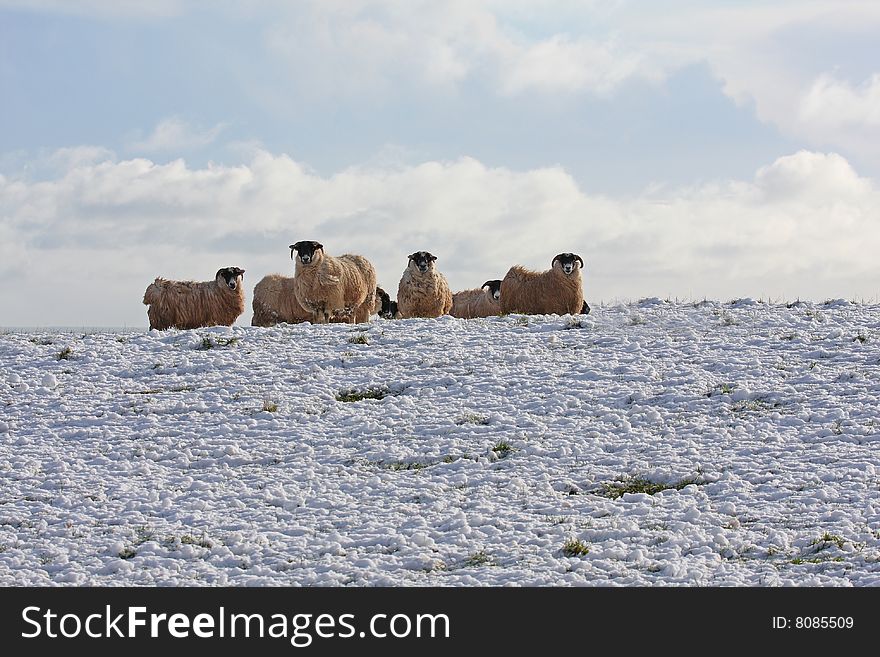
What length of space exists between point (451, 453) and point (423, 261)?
13486 mm

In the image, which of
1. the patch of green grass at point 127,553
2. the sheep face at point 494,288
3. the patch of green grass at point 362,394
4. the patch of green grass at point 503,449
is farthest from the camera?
the sheep face at point 494,288

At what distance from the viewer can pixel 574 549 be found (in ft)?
32.7

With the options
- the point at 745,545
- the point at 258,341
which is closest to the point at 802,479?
the point at 745,545

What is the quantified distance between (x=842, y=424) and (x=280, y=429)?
25.4 ft

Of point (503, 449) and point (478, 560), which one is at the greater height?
point (503, 449)

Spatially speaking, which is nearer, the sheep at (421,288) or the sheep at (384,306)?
the sheep at (421,288)

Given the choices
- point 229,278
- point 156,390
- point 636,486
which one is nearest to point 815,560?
point 636,486

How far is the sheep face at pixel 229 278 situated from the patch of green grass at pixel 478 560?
1681 cm

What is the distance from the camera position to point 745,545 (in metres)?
10.0

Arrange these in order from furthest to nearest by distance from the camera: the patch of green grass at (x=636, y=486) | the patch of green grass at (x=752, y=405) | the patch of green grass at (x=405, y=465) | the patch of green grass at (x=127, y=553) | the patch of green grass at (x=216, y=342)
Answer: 1. the patch of green grass at (x=216, y=342)
2. the patch of green grass at (x=752, y=405)
3. the patch of green grass at (x=405, y=465)
4. the patch of green grass at (x=636, y=486)
5. the patch of green grass at (x=127, y=553)

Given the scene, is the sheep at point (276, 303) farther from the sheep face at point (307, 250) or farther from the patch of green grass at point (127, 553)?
the patch of green grass at point (127, 553)

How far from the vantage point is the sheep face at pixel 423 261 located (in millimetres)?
26047

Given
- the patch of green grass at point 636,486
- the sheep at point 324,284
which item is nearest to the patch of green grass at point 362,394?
the patch of green grass at point 636,486

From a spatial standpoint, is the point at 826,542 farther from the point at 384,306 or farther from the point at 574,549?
the point at 384,306
